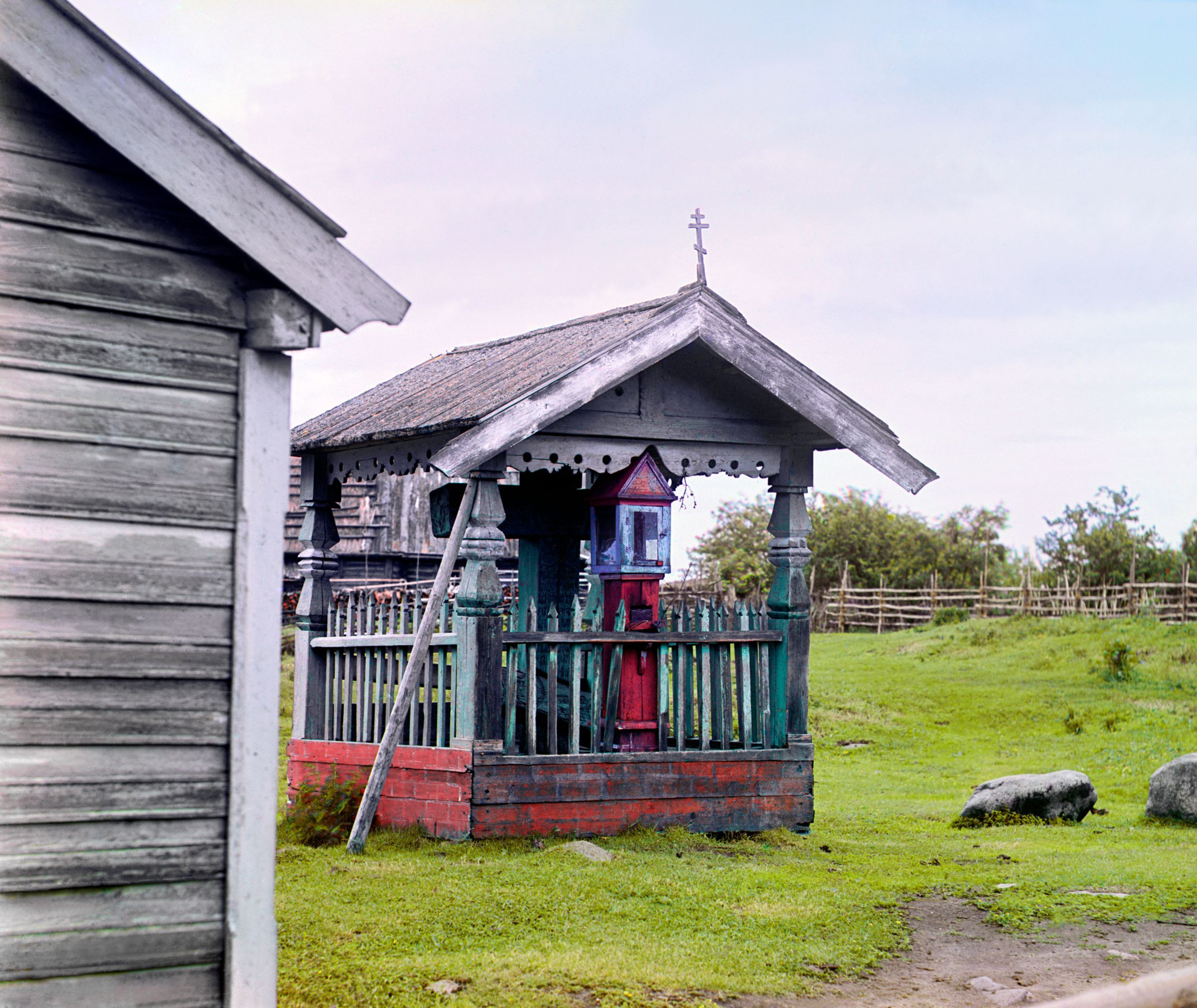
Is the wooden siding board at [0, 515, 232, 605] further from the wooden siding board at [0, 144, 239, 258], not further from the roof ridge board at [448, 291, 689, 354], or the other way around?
the roof ridge board at [448, 291, 689, 354]

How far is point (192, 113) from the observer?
15.8 feet

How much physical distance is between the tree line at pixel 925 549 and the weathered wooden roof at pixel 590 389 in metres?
33.2

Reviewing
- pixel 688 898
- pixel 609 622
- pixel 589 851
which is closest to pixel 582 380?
pixel 609 622

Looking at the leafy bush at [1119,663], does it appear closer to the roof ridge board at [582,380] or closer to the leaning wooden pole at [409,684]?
the roof ridge board at [582,380]

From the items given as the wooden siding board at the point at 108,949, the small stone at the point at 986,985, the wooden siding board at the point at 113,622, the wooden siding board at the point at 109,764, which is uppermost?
the wooden siding board at the point at 113,622

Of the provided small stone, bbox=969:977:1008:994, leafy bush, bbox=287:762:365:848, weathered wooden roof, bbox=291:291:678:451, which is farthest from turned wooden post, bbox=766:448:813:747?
small stone, bbox=969:977:1008:994

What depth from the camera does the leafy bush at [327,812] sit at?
32.3ft

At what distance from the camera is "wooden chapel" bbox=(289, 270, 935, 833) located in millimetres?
9523

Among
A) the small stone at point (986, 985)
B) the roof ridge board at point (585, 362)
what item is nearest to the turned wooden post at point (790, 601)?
the roof ridge board at point (585, 362)

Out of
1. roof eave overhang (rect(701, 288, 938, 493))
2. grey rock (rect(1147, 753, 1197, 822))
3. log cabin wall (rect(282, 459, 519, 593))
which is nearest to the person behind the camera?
roof eave overhang (rect(701, 288, 938, 493))

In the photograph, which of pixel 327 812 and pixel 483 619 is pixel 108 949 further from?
pixel 327 812

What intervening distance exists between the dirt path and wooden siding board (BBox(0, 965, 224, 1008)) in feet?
7.59

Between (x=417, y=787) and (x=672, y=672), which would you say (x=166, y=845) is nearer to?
(x=417, y=787)

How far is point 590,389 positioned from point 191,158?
196 inches
